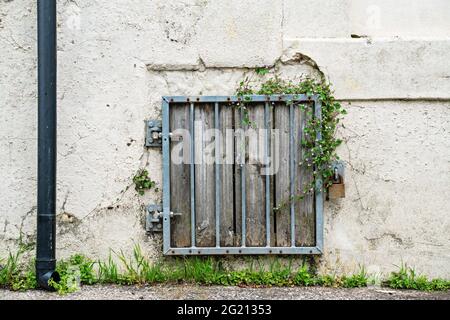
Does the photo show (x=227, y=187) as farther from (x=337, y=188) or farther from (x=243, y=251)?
(x=337, y=188)

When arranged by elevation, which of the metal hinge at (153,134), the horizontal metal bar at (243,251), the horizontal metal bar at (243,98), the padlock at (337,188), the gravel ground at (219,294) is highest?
the horizontal metal bar at (243,98)

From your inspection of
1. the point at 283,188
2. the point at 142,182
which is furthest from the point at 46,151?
the point at 283,188

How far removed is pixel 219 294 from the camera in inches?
143

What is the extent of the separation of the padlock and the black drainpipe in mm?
1980

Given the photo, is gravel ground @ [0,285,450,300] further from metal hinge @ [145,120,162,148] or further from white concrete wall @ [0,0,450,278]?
metal hinge @ [145,120,162,148]

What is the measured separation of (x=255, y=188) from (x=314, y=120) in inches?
25.8

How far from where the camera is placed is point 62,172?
389cm

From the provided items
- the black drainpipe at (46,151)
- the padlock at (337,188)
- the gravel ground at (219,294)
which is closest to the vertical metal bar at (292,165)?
the padlock at (337,188)

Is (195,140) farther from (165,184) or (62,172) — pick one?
(62,172)

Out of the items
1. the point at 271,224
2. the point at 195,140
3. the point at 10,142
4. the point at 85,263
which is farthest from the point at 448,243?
the point at 10,142

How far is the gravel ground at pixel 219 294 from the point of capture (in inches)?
140

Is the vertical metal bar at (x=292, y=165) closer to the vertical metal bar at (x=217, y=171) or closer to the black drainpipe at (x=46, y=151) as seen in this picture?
the vertical metal bar at (x=217, y=171)

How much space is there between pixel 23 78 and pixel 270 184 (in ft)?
6.52

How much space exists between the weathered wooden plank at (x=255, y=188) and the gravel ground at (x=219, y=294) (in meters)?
0.40
